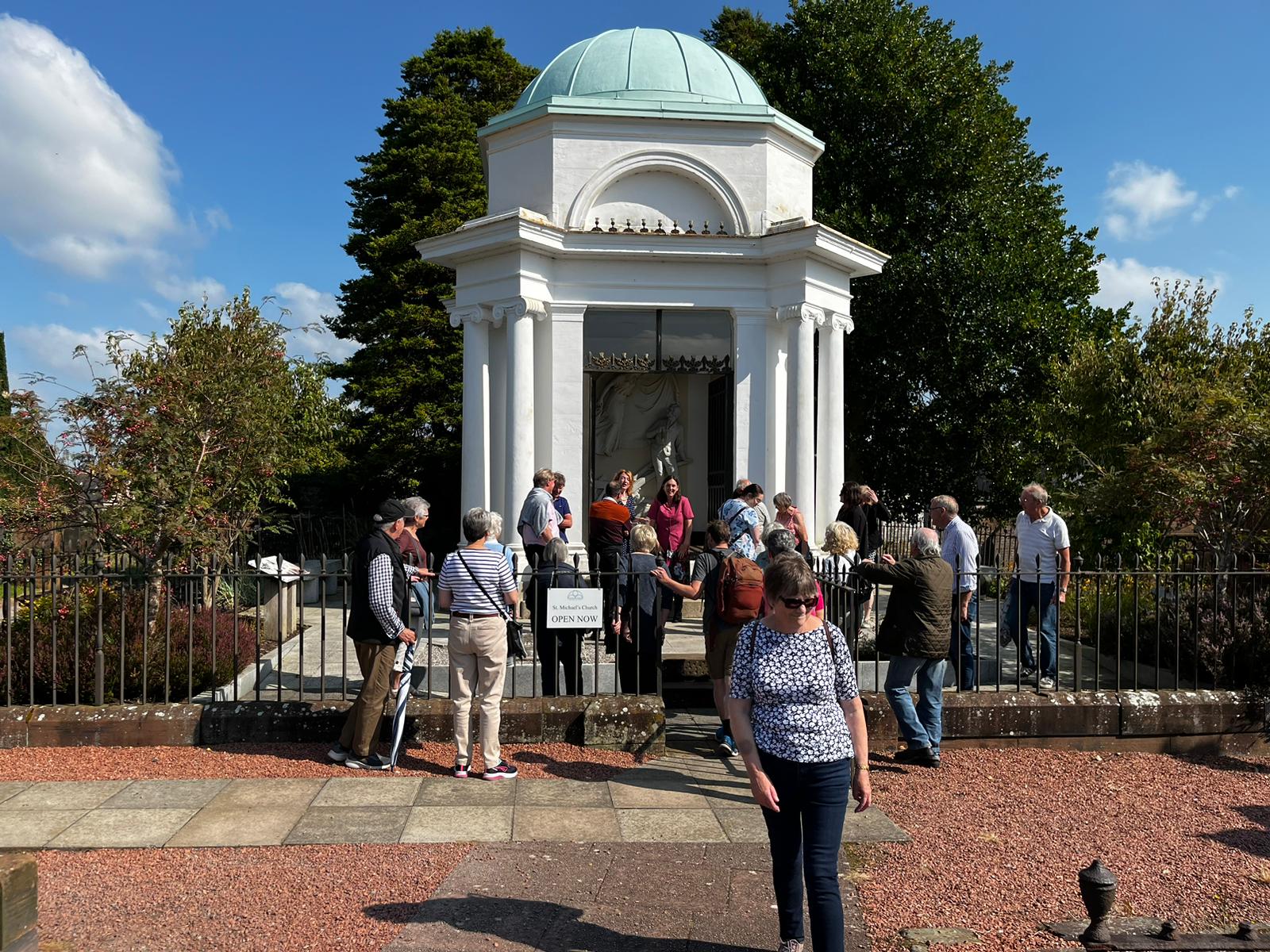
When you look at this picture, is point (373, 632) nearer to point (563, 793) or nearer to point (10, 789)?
point (563, 793)

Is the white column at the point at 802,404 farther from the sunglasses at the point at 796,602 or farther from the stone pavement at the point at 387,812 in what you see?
the sunglasses at the point at 796,602

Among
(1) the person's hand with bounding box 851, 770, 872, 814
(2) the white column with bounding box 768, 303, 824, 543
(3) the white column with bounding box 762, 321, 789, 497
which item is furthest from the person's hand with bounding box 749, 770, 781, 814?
(3) the white column with bounding box 762, 321, 789, 497

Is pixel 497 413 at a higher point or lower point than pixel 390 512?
higher

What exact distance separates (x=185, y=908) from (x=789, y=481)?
31.1 ft

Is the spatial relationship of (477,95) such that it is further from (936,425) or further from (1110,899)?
(1110,899)

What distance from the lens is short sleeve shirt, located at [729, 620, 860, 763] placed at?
12.2 feet

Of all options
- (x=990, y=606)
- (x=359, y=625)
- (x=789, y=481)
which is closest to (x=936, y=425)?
(x=990, y=606)

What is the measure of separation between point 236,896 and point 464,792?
1769 millimetres

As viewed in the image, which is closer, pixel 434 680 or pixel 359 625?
pixel 359 625

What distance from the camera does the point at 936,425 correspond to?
21.5 m

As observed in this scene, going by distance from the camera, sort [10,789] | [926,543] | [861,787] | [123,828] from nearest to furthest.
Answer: [861,787] < [123,828] < [10,789] < [926,543]

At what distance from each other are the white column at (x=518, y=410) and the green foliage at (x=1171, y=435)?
6.49 metres

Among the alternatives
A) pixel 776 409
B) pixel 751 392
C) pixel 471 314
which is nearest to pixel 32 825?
pixel 471 314

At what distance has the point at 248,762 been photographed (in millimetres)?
6645
